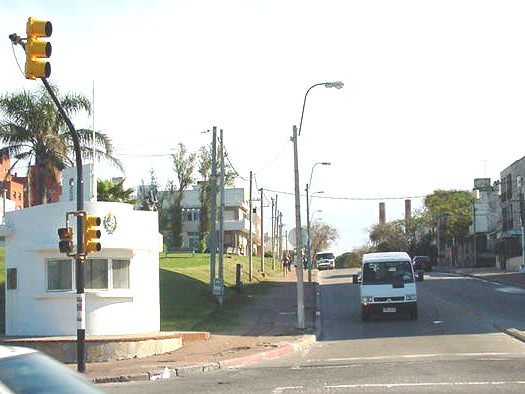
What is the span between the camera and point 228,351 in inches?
780

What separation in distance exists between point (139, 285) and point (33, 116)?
13.0m

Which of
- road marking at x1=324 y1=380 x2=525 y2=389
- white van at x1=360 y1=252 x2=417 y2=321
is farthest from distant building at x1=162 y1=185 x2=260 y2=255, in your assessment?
road marking at x1=324 y1=380 x2=525 y2=389

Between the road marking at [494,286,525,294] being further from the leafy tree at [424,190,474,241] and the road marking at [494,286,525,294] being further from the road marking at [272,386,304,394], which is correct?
the leafy tree at [424,190,474,241]

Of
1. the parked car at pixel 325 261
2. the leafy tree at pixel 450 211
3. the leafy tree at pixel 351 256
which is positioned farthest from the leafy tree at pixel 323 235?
the parked car at pixel 325 261

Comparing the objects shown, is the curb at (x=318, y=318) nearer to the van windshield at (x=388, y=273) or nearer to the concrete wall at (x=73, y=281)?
the van windshield at (x=388, y=273)

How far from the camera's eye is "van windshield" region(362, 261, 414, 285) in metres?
27.8

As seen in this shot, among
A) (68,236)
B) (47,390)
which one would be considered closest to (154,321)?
(68,236)

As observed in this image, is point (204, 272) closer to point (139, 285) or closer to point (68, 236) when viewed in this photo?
point (139, 285)

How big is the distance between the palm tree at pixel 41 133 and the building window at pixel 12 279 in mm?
10316

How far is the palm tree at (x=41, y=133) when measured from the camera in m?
31.4

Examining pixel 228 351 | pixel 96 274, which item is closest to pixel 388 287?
pixel 228 351

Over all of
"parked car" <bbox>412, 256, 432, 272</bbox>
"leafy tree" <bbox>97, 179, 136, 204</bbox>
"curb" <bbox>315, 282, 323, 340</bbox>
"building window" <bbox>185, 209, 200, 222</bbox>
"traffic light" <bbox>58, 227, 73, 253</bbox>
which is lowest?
"curb" <bbox>315, 282, 323, 340</bbox>

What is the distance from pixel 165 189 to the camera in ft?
245

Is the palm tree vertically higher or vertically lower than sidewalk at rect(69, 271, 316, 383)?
higher
